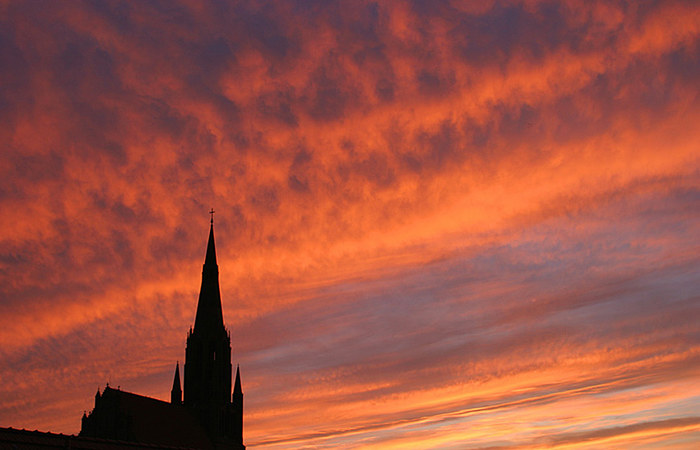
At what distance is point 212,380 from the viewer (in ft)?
301

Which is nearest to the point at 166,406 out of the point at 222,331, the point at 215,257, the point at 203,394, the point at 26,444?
the point at 203,394

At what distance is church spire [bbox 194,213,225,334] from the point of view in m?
93.8

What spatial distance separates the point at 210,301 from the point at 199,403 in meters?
13.8

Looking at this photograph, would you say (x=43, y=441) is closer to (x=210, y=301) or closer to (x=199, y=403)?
(x=199, y=403)

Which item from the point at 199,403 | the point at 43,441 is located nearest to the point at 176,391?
the point at 199,403

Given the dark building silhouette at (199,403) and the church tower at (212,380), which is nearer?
the dark building silhouette at (199,403)

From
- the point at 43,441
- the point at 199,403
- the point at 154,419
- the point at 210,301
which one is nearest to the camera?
the point at 43,441

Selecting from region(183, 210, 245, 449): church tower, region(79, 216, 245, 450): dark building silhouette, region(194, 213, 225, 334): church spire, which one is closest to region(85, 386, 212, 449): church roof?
region(79, 216, 245, 450): dark building silhouette

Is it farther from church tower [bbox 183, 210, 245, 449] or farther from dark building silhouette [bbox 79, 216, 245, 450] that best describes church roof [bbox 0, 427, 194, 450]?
church tower [bbox 183, 210, 245, 449]

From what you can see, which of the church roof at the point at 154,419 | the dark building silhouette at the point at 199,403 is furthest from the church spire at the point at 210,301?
the church roof at the point at 154,419

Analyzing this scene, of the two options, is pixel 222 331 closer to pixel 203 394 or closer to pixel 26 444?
pixel 203 394

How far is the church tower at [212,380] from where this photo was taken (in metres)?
90.6

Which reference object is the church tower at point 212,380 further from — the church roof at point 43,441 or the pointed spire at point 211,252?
the church roof at point 43,441

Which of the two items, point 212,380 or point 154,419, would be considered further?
point 212,380
